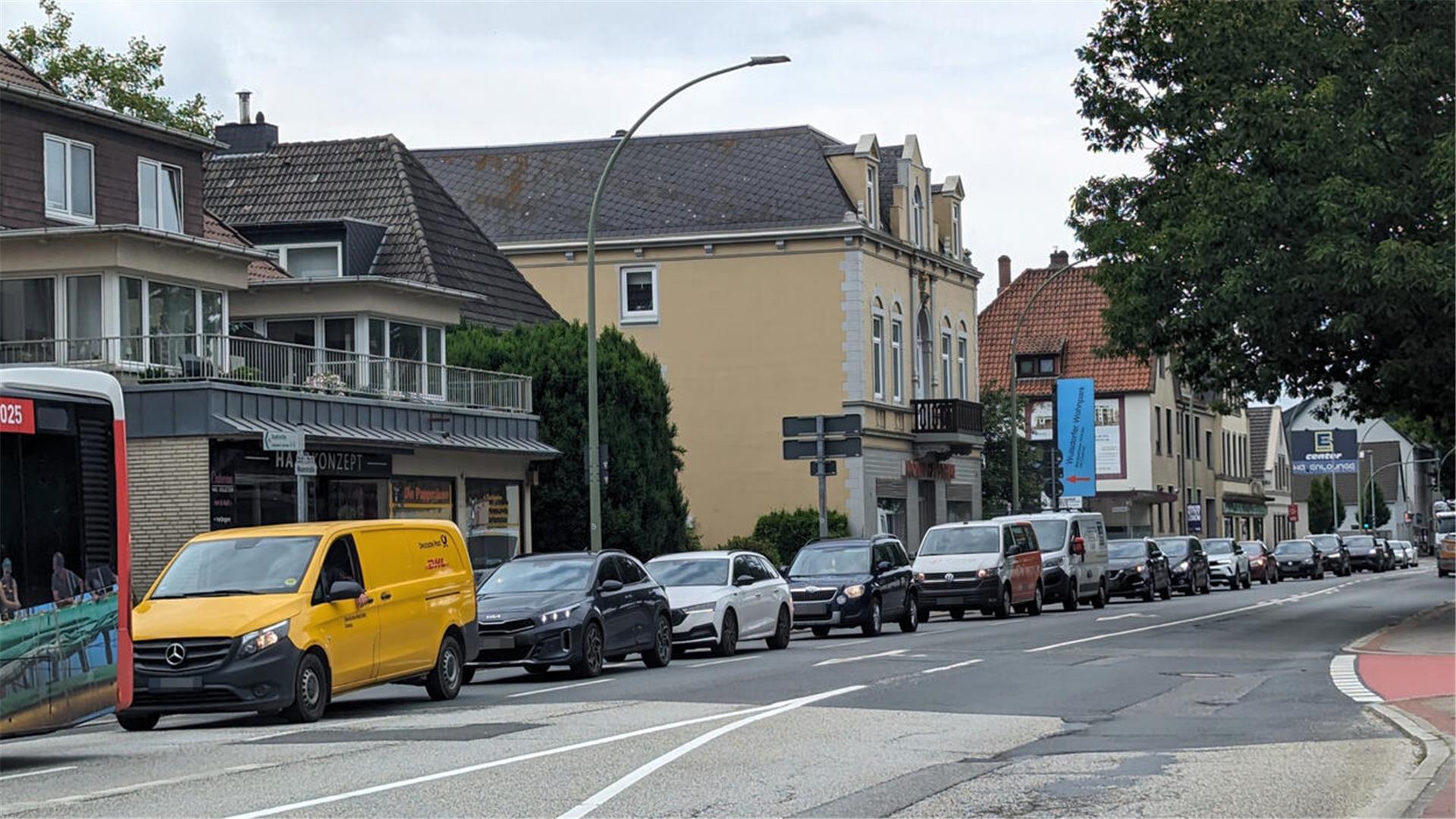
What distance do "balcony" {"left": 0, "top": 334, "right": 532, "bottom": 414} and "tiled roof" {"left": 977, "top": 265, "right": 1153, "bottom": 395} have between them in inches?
1825

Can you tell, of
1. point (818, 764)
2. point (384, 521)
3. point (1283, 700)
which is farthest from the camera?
point (384, 521)

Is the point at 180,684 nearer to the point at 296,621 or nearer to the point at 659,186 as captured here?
the point at 296,621

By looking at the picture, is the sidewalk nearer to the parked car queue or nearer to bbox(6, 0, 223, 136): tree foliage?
the parked car queue

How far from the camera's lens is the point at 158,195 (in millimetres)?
36719

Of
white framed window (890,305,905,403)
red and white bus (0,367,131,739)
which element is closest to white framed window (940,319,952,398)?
white framed window (890,305,905,403)

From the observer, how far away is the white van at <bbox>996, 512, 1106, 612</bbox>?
138ft

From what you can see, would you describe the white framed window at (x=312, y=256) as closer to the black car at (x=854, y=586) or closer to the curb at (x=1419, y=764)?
the black car at (x=854, y=586)

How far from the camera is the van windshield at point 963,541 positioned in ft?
123

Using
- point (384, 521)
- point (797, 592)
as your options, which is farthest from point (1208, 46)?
point (384, 521)

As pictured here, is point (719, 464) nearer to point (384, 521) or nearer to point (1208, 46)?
point (1208, 46)

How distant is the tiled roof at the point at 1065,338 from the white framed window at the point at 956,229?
16.0 metres

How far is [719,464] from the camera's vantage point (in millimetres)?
56281

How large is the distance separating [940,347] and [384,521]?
146 feet

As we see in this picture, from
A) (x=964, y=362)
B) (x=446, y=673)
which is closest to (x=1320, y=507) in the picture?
(x=964, y=362)
